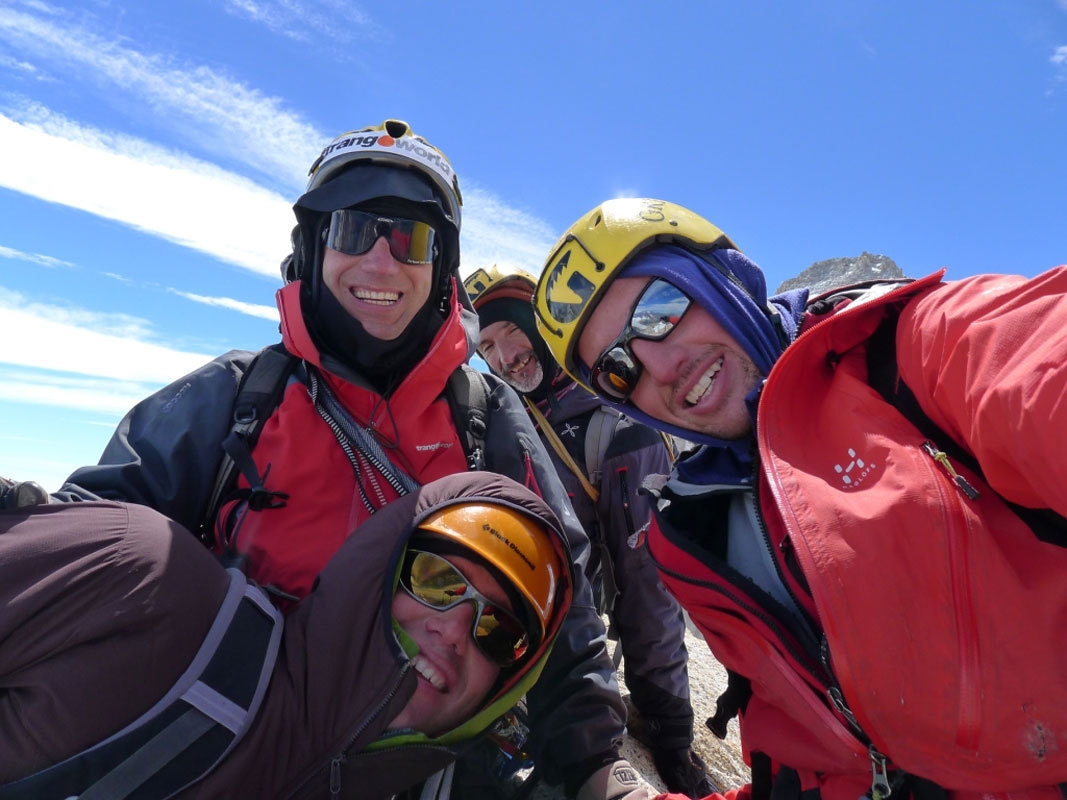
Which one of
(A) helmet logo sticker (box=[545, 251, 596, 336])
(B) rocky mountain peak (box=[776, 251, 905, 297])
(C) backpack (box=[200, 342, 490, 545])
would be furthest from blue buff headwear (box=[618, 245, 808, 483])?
(B) rocky mountain peak (box=[776, 251, 905, 297])

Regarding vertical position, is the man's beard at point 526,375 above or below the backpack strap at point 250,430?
above

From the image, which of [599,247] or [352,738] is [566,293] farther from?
[352,738]

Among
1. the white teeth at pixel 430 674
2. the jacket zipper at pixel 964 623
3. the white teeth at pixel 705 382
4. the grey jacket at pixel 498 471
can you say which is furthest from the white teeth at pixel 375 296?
the jacket zipper at pixel 964 623

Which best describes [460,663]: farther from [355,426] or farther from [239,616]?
[355,426]

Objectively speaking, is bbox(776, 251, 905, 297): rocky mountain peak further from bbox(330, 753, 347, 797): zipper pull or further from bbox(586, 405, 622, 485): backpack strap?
bbox(330, 753, 347, 797): zipper pull

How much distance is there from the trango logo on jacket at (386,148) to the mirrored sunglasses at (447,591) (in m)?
2.20

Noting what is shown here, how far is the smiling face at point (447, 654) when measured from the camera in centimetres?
272

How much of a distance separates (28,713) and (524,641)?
1.81 m

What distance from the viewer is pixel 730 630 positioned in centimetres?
Result: 229

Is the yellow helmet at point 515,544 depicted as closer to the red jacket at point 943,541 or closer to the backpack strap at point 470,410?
the backpack strap at point 470,410

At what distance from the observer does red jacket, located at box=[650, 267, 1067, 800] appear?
1.42m

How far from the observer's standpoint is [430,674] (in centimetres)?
272

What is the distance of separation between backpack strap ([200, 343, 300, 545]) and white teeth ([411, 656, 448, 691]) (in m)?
0.97

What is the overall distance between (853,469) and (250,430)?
8.32 feet
